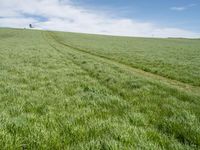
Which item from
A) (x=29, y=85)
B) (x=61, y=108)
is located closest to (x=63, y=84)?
(x=29, y=85)

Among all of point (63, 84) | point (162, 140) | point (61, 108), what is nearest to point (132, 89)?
point (63, 84)

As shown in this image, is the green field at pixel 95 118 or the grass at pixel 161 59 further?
the grass at pixel 161 59

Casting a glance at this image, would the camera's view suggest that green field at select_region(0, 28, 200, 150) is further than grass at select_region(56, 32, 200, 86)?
No

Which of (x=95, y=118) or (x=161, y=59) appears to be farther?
(x=161, y=59)

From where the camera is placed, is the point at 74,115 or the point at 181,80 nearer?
the point at 74,115

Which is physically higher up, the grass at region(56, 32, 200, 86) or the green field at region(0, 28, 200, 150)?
the green field at region(0, 28, 200, 150)

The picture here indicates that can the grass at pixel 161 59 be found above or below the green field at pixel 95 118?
below

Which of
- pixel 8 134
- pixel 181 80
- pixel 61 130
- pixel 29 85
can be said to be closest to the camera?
pixel 8 134

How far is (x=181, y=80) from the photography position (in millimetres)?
14312

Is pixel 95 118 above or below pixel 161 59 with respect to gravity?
above

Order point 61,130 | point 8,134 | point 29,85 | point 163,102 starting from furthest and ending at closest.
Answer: point 29,85 < point 163,102 < point 61,130 < point 8,134

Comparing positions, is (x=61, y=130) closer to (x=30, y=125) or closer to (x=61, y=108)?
(x=30, y=125)

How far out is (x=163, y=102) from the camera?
8500mm

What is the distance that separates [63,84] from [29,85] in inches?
64.1
